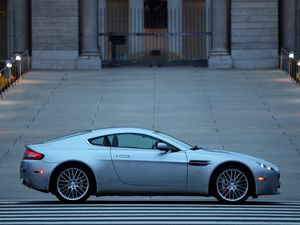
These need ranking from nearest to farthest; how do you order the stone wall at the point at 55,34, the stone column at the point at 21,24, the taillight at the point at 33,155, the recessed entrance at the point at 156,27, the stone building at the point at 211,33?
the taillight at the point at 33,155 → the stone building at the point at 211,33 → the stone wall at the point at 55,34 → the stone column at the point at 21,24 → the recessed entrance at the point at 156,27

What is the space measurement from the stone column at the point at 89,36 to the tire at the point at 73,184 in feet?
87.2

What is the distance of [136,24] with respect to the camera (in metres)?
55.0

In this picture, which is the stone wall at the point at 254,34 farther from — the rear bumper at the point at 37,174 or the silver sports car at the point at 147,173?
the rear bumper at the point at 37,174

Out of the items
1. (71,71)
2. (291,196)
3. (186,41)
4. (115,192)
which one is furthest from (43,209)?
(186,41)

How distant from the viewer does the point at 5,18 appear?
5456cm

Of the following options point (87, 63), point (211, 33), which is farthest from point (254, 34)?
point (87, 63)

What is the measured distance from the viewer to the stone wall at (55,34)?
44.3 m

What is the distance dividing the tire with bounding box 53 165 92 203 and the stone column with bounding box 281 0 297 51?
89.4 feet

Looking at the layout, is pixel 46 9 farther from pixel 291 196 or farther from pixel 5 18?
pixel 291 196

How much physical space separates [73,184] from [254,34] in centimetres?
2759

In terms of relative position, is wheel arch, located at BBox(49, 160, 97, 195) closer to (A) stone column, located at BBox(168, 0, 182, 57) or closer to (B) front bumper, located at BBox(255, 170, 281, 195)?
(B) front bumper, located at BBox(255, 170, 281, 195)

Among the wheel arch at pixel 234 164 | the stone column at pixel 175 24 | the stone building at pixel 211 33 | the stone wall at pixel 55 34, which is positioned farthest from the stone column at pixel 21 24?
the wheel arch at pixel 234 164

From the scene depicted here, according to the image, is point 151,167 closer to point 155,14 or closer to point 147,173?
point 147,173

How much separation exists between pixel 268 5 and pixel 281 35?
1410 millimetres
